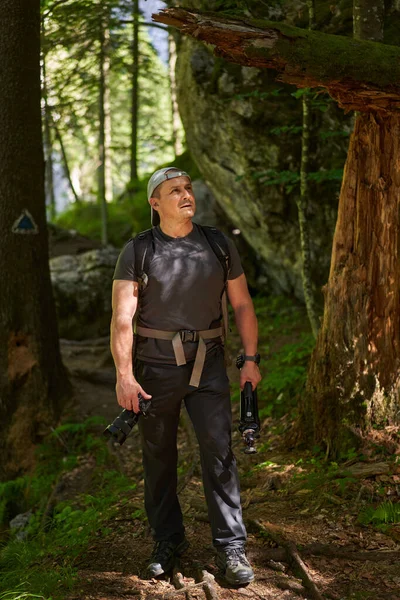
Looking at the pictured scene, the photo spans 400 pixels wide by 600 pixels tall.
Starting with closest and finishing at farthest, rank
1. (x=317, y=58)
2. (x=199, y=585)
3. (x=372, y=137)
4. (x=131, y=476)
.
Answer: (x=199, y=585) → (x=317, y=58) → (x=372, y=137) → (x=131, y=476)

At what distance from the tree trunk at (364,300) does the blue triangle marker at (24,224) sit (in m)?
4.11

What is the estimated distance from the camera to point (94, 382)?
999 cm

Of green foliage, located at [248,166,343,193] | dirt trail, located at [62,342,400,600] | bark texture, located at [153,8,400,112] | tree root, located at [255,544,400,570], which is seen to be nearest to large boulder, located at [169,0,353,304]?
green foliage, located at [248,166,343,193]

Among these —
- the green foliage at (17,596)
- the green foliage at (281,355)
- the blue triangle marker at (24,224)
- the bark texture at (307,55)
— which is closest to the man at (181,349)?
the green foliage at (17,596)

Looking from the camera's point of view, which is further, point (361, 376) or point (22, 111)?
point (22, 111)

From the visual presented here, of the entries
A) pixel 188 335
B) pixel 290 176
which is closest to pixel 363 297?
pixel 188 335

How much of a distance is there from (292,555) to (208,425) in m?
1.10

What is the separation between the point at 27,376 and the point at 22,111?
3.36m

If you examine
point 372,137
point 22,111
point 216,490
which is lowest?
point 216,490

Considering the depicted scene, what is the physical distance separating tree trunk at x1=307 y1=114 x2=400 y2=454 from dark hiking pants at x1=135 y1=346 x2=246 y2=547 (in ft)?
5.78

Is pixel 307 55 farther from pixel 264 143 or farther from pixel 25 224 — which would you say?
pixel 264 143

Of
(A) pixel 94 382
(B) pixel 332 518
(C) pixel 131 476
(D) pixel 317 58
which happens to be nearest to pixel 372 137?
(D) pixel 317 58

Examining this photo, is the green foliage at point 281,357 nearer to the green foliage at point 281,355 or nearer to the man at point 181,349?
the green foliage at point 281,355

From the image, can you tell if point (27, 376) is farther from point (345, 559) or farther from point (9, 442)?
point (345, 559)
